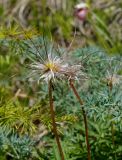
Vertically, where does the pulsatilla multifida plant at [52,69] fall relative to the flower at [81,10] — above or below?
below

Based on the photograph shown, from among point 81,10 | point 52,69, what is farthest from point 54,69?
point 81,10

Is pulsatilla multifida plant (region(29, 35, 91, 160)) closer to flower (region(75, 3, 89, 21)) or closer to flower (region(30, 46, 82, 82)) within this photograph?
flower (region(30, 46, 82, 82))

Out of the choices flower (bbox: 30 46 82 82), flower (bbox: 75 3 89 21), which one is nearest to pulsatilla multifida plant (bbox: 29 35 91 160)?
flower (bbox: 30 46 82 82)

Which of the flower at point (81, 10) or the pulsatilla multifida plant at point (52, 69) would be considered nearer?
the pulsatilla multifida plant at point (52, 69)

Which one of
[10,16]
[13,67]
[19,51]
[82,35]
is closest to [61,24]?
[82,35]

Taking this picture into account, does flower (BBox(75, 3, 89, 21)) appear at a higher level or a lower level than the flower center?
higher

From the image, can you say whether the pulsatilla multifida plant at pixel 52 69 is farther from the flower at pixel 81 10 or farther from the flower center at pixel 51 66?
the flower at pixel 81 10

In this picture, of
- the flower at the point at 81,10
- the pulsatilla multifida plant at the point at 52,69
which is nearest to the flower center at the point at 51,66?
the pulsatilla multifida plant at the point at 52,69

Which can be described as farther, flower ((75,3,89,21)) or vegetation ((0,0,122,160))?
flower ((75,3,89,21))

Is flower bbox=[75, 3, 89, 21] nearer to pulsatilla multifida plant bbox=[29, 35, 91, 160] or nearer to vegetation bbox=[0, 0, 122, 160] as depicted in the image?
vegetation bbox=[0, 0, 122, 160]
